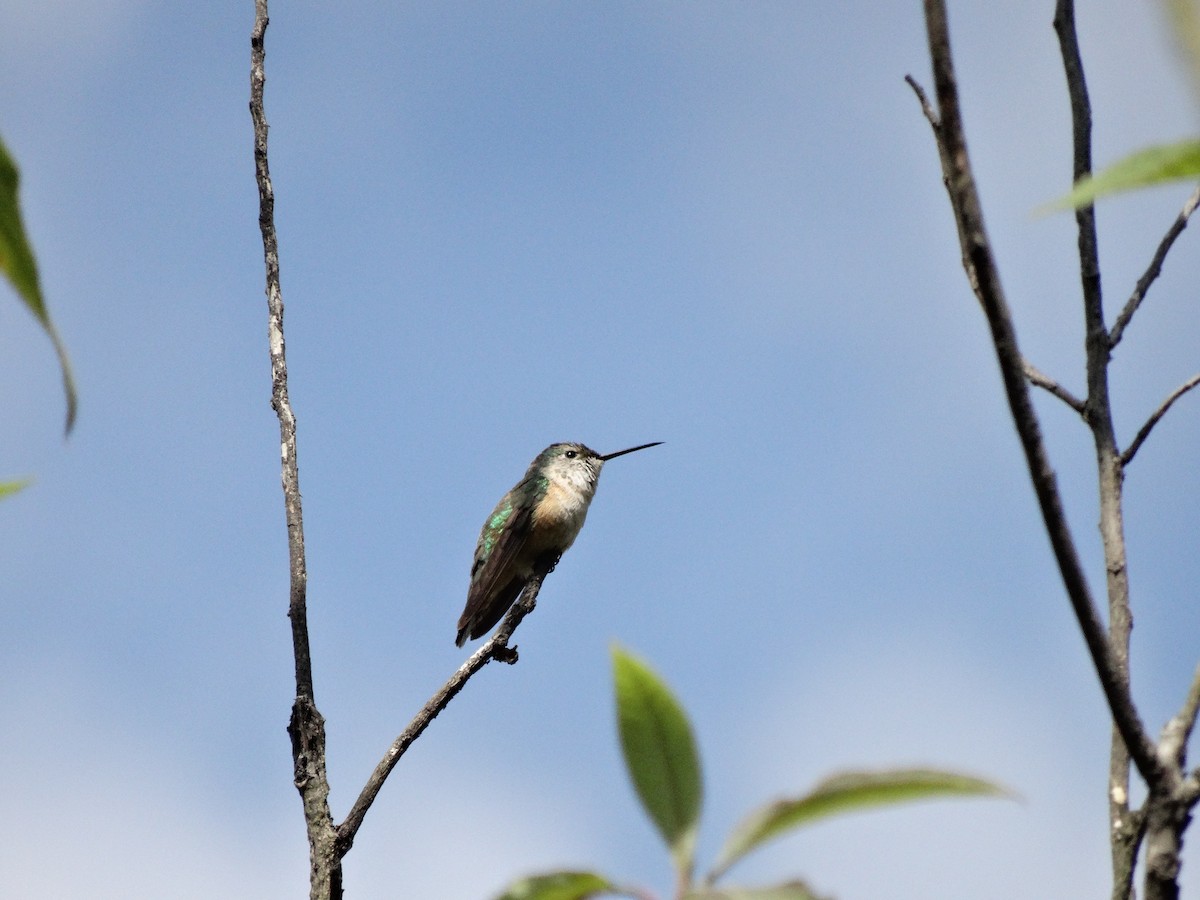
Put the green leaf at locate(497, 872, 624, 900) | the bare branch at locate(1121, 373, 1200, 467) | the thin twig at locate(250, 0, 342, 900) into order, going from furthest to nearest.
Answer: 1. the thin twig at locate(250, 0, 342, 900)
2. the bare branch at locate(1121, 373, 1200, 467)
3. the green leaf at locate(497, 872, 624, 900)

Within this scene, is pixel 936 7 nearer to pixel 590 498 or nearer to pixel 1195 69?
pixel 1195 69

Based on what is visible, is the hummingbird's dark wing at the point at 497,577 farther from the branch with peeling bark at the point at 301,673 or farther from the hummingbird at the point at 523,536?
the branch with peeling bark at the point at 301,673

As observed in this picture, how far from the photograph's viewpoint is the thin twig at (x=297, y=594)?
377 cm

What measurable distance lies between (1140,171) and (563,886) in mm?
896

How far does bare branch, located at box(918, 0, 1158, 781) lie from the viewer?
1.41 metres

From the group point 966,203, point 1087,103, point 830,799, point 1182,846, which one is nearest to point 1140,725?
point 1182,846

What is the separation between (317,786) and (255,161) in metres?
2.34

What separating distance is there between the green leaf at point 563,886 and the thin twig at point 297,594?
8.63 feet

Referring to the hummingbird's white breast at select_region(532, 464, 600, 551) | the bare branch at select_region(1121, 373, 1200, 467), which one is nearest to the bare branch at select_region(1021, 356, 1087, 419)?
the bare branch at select_region(1121, 373, 1200, 467)

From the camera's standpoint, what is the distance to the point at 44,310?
1029 mm

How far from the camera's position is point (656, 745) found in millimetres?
1292

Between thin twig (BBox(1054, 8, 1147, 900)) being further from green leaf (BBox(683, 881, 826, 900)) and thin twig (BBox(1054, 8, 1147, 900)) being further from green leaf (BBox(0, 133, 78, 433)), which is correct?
green leaf (BBox(0, 133, 78, 433))

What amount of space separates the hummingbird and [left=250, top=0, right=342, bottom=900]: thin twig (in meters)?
5.75

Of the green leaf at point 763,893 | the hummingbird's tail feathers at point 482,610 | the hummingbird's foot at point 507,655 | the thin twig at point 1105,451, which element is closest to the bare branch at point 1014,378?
the thin twig at point 1105,451
